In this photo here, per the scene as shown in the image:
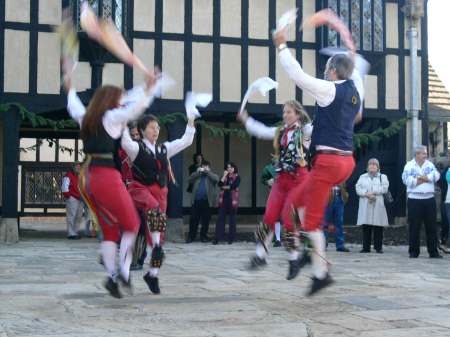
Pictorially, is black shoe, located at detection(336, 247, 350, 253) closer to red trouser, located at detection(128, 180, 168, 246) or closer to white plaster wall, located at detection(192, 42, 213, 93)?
white plaster wall, located at detection(192, 42, 213, 93)

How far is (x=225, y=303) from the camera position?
578 cm

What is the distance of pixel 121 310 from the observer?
17.6 feet

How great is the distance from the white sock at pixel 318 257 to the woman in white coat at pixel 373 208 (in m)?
6.15

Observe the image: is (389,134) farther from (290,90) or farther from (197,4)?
(197,4)

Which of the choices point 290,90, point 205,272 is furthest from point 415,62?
point 205,272

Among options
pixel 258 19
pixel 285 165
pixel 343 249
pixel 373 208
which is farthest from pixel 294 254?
pixel 258 19

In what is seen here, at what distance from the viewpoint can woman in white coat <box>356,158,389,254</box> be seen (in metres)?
11.8

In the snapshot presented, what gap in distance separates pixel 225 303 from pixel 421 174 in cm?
603

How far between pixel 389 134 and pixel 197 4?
5320 mm

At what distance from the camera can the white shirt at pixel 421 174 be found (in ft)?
36.0

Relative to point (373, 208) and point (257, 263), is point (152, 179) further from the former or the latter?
point (373, 208)

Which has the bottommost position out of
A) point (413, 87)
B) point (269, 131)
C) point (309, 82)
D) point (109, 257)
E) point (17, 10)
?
point (109, 257)

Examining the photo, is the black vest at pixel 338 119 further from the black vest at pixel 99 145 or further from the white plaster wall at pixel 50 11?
the white plaster wall at pixel 50 11

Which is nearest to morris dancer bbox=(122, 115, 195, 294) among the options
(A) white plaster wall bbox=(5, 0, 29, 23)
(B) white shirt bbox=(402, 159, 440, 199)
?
(B) white shirt bbox=(402, 159, 440, 199)
